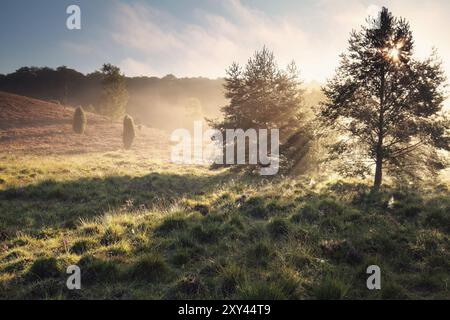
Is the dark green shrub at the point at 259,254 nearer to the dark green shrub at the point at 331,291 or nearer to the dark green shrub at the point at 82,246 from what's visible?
the dark green shrub at the point at 331,291

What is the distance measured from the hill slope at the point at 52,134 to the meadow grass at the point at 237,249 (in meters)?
29.3

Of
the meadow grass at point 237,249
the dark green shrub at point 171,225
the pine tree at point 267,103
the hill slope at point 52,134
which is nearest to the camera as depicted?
the meadow grass at point 237,249

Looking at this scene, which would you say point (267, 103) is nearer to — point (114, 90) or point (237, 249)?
point (237, 249)

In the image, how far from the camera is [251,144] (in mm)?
23781

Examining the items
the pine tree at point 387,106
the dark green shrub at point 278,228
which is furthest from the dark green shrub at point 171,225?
the pine tree at point 387,106

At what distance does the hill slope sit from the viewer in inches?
1499

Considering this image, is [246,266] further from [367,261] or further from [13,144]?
[13,144]

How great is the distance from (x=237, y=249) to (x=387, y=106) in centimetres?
1184

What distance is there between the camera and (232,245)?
7516 mm

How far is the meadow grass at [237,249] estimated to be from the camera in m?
5.41

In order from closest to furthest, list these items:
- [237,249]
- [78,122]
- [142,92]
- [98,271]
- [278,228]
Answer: [98,271] → [237,249] → [278,228] → [78,122] → [142,92]

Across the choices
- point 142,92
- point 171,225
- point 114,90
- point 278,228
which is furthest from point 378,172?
point 142,92

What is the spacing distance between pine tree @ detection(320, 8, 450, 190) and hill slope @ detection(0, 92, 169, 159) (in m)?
28.2
